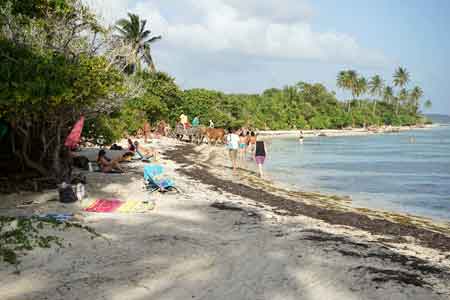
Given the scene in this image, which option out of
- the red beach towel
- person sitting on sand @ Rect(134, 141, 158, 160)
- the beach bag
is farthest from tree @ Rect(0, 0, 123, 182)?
person sitting on sand @ Rect(134, 141, 158, 160)

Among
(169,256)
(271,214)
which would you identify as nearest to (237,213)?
(271,214)

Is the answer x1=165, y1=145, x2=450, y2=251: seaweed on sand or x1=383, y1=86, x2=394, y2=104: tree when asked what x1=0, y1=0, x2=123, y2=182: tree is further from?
x1=383, y1=86, x2=394, y2=104: tree

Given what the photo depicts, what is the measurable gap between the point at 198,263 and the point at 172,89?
1373 inches

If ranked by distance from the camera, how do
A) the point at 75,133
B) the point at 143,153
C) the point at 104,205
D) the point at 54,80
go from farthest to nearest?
the point at 143,153 < the point at 75,133 < the point at 104,205 < the point at 54,80

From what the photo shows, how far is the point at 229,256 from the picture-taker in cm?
623

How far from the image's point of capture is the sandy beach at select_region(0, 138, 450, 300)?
5043mm

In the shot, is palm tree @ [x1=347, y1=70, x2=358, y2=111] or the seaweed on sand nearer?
the seaweed on sand

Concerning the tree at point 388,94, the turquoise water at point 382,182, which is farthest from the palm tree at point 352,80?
the turquoise water at point 382,182

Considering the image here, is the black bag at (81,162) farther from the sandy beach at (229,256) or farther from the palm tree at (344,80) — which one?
the palm tree at (344,80)

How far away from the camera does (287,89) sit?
94.0 m

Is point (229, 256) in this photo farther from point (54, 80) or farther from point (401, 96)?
point (401, 96)

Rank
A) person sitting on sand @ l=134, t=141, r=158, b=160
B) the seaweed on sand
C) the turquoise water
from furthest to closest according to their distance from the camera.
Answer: person sitting on sand @ l=134, t=141, r=158, b=160 → the turquoise water → the seaweed on sand

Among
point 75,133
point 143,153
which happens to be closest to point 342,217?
point 75,133

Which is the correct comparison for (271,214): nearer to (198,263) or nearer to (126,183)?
(198,263)
